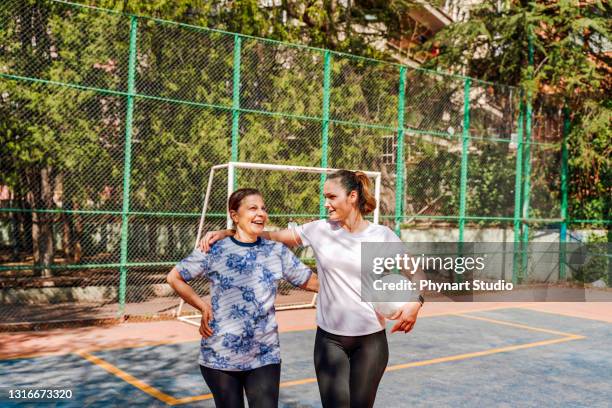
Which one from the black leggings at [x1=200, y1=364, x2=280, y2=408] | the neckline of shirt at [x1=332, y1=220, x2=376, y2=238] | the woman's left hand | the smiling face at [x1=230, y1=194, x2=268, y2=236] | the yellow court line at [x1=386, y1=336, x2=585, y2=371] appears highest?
the smiling face at [x1=230, y1=194, x2=268, y2=236]

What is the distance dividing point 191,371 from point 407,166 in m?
8.07

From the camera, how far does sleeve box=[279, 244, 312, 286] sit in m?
3.61

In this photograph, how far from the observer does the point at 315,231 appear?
3.87 m

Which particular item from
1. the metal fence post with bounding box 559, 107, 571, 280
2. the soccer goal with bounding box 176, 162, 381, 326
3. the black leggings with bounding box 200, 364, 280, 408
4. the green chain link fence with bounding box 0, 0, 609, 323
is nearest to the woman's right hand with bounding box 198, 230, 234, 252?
the black leggings with bounding box 200, 364, 280, 408

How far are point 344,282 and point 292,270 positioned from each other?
12.2 inches

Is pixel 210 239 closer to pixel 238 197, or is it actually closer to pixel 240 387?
pixel 238 197

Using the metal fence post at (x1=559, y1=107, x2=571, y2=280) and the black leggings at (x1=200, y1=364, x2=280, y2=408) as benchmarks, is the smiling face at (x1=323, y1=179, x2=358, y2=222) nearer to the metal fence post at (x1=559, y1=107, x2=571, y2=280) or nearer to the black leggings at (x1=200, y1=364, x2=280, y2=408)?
the black leggings at (x1=200, y1=364, x2=280, y2=408)

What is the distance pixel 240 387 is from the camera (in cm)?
335

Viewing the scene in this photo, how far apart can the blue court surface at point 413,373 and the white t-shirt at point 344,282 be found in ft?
7.49

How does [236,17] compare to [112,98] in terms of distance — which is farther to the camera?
[236,17]

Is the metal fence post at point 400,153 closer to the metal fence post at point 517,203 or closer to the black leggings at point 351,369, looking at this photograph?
the metal fence post at point 517,203

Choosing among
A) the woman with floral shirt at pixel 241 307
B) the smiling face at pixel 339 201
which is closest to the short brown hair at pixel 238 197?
the woman with floral shirt at pixel 241 307

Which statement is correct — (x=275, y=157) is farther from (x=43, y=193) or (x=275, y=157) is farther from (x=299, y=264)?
(x=299, y=264)

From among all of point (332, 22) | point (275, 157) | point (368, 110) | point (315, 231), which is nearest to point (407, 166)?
point (368, 110)
